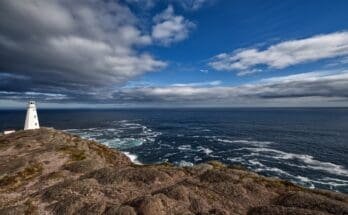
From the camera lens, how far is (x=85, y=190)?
2292cm

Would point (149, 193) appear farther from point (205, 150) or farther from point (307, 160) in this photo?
point (307, 160)

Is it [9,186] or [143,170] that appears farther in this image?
[143,170]

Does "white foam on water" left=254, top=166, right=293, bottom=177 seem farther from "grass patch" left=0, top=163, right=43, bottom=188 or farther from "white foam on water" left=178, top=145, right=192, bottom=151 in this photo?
"grass patch" left=0, top=163, right=43, bottom=188

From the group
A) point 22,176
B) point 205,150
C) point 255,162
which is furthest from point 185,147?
point 22,176

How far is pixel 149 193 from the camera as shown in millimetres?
23578

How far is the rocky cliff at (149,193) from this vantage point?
1969 centimetres

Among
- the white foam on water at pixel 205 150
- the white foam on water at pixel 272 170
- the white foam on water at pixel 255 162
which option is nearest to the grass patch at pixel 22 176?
the white foam on water at pixel 272 170

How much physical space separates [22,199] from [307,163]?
63.1m

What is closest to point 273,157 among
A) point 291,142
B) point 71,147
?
point 291,142

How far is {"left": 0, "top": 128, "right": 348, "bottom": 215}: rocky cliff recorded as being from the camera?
19.7 m

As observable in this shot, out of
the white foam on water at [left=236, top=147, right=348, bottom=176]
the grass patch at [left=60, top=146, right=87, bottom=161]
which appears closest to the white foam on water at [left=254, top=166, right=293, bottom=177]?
the white foam on water at [left=236, top=147, right=348, bottom=176]

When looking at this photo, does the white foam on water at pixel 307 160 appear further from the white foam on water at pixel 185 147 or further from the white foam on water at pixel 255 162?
the white foam on water at pixel 185 147

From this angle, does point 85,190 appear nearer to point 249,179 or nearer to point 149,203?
point 149,203

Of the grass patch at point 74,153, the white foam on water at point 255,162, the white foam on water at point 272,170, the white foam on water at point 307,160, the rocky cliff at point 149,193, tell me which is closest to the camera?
the rocky cliff at point 149,193
